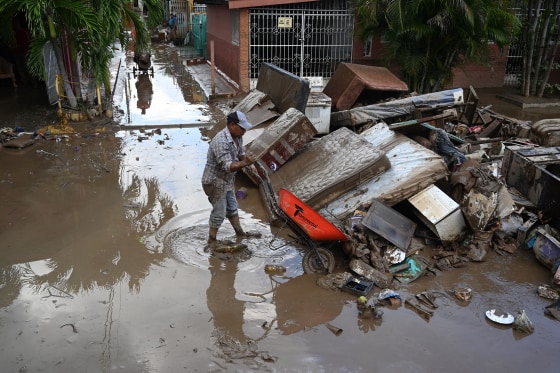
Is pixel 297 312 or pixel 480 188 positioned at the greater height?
pixel 480 188

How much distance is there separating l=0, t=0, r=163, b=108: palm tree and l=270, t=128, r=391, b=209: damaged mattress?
5899 mm

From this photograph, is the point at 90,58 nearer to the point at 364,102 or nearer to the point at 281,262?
the point at 364,102

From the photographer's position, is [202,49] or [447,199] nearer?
[447,199]

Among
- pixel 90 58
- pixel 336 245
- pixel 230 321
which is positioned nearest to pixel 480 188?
pixel 336 245

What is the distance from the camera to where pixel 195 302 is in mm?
4934

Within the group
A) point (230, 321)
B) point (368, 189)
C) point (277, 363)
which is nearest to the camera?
point (277, 363)

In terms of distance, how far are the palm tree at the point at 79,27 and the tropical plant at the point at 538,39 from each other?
10973mm

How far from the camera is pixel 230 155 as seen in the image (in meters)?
5.49

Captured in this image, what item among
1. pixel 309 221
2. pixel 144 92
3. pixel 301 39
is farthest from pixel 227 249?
pixel 144 92

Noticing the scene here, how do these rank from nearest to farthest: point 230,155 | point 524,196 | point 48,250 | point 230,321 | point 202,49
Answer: point 230,321 < point 230,155 < point 48,250 < point 524,196 < point 202,49

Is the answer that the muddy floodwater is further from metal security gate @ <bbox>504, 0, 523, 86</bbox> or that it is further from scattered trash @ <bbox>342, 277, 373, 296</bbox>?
metal security gate @ <bbox>504, 0, 523, 86</bbox>

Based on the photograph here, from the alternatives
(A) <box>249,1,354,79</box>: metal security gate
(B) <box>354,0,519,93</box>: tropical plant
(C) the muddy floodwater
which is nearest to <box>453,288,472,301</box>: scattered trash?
(C) the muddy floodwater

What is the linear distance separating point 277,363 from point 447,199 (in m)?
3.26

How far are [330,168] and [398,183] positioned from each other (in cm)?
102
